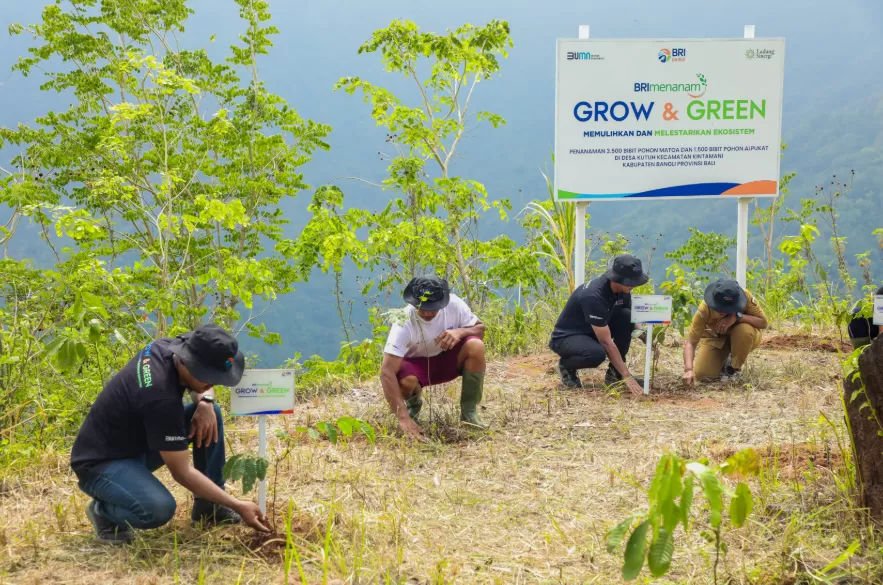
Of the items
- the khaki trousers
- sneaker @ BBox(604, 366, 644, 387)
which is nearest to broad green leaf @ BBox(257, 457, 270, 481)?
sneaker @ BBox(604, 366, 644, 387)

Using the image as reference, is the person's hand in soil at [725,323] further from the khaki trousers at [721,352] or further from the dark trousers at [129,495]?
the dark trousers at [129,495]

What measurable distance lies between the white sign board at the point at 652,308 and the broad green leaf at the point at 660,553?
3.50 m

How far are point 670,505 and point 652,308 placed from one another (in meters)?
3.73

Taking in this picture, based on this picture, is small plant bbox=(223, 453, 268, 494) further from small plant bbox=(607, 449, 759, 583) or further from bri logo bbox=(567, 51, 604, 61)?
bri logo bbox=(567, 51, 604, 61)

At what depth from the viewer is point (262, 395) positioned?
3.07m

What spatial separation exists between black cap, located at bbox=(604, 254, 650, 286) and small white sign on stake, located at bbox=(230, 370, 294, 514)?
9.95 ft

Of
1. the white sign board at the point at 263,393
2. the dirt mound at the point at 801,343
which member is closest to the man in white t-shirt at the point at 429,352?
the white sign board at the point at 263,393

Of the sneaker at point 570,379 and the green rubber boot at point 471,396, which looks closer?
the green rubber boot at point 471,396

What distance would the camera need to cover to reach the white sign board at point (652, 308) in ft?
17.9

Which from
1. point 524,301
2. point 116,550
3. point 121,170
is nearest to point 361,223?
point 524,301

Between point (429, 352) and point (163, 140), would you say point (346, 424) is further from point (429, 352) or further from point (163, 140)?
point (163, 140)

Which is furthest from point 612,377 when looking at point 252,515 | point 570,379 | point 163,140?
point 163,140

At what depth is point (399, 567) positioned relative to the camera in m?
2.83

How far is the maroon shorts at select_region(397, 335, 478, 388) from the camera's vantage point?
4.89 m
